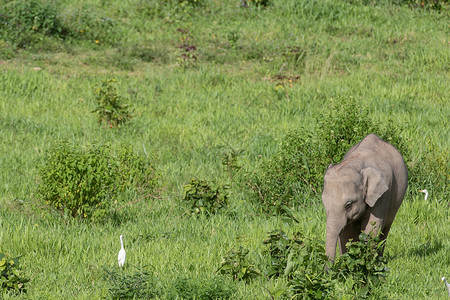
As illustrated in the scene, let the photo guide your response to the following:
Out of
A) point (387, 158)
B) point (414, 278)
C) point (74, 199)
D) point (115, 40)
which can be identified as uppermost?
point (387, 158)

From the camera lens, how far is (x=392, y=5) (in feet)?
65.3

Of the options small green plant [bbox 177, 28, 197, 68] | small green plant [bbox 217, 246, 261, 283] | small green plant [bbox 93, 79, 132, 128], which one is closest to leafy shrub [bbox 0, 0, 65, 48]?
small green plant [bbox 177, 28, 197, 68]

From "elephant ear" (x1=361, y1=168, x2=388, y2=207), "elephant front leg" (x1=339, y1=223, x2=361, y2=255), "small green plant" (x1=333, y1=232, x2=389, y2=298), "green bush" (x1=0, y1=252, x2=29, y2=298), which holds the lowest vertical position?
"green bush" (x1=0, y1=252, x2=29, y2=298)

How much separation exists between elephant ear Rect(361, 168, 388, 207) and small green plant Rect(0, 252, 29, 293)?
3.01 metres

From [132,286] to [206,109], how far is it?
769 cm

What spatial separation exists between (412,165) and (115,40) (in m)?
9.89

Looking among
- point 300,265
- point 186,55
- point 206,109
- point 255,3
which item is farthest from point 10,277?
point 255,3

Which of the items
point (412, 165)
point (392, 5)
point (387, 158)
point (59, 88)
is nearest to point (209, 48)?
point (59, 88)

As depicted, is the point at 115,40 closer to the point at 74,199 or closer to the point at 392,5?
the point at 392,5

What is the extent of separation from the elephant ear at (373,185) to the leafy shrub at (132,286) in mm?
1964

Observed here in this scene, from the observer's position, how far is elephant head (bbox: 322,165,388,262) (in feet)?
19.2

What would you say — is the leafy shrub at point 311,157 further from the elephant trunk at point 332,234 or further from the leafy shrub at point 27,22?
the leafy shrub at point 27,22

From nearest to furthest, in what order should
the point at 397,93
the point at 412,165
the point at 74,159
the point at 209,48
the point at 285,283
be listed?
the point at 285,283
the point at 74,159
the point at 412,165
the point at 397,93
the point at 209,48

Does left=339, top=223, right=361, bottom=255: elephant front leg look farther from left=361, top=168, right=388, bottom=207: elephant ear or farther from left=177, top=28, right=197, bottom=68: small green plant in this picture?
left=177, top=28, right=197, bottom=68: small green plant
